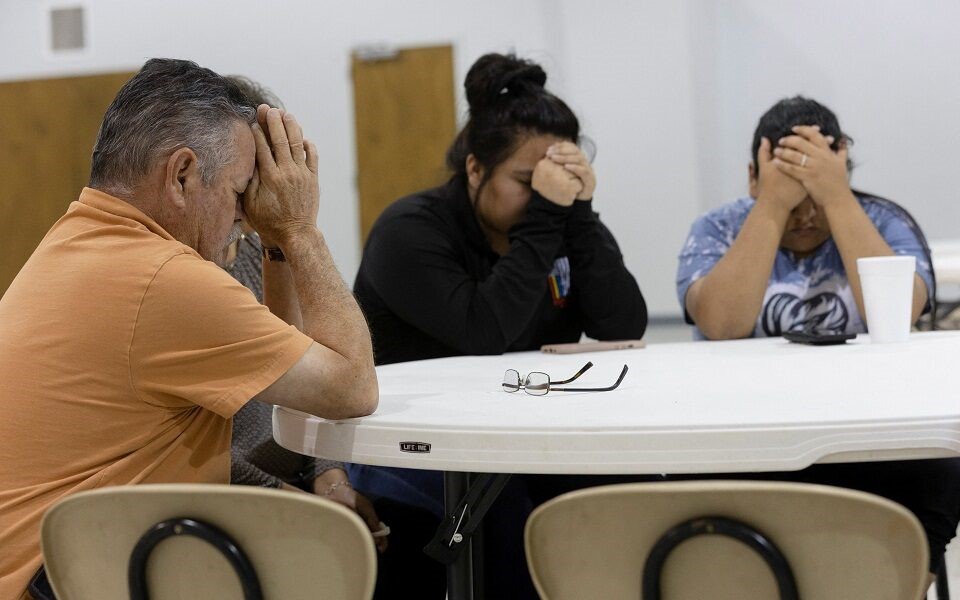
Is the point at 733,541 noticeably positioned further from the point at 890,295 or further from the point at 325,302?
the point at 890,295

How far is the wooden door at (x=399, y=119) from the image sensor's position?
498 centimetres

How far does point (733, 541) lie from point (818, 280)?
1.46 metres

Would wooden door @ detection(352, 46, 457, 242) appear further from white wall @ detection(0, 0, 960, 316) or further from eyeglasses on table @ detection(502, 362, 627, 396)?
eyeglasses on table @ detection(502, 362, 627, 396)

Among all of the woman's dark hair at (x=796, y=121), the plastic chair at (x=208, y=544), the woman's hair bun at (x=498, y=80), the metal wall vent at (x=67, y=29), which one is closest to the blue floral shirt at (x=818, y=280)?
the woman's dark hair at (x=796, y=121)

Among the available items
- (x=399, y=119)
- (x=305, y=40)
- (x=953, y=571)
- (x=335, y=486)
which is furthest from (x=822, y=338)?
(x=305, y=40)

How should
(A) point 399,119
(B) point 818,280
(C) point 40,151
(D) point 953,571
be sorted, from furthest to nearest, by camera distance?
1. (C) point 40,151
2. (A) point 399,119
3. (D) point 953,571
4. (B) point 818,280

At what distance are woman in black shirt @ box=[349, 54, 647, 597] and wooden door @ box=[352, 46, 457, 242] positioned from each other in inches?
113

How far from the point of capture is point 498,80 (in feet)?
6.95

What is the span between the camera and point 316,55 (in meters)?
5.08

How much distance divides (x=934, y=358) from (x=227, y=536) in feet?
3.73

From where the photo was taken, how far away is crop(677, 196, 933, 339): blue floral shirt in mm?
2102

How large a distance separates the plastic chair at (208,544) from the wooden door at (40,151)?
190 inches

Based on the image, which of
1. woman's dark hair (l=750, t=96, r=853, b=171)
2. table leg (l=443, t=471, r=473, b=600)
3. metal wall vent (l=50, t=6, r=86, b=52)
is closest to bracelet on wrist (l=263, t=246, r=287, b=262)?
table leg (l=443, t=471, r=473, b=600)

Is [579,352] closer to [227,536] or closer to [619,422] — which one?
[619,422]
